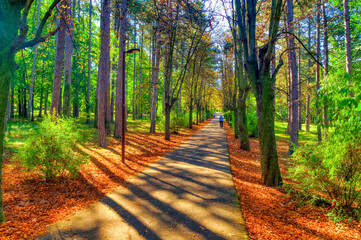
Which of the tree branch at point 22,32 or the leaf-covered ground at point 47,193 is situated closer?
the tree branch at point 22,32

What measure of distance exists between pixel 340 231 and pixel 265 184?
2.20 m

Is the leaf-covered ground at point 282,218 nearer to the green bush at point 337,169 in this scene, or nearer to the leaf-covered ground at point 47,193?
the green bush at point 337,169

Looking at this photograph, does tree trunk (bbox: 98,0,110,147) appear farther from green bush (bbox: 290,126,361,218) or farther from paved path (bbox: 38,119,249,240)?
green bush (bbox: 290,126,361,218)

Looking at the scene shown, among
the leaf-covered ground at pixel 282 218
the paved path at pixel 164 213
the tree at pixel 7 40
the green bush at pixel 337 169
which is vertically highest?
the tree at pixel 7 40

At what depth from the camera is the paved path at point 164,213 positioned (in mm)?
3080

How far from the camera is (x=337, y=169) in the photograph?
3646 mm

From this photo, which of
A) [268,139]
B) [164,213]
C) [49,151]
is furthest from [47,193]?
[268,139]

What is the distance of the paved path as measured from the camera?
308cm

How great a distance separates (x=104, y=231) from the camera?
124 inches

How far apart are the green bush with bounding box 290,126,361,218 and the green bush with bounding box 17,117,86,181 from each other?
5537mm

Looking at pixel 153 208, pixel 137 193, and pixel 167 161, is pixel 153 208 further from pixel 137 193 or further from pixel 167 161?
pixel 167 161

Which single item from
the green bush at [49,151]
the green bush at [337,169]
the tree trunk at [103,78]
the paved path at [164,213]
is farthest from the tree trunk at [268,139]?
the tree trunk at [103,78]

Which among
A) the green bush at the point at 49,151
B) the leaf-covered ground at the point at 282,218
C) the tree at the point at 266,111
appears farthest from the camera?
the tree at the point at 266,111

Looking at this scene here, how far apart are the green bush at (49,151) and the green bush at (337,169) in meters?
5.54
